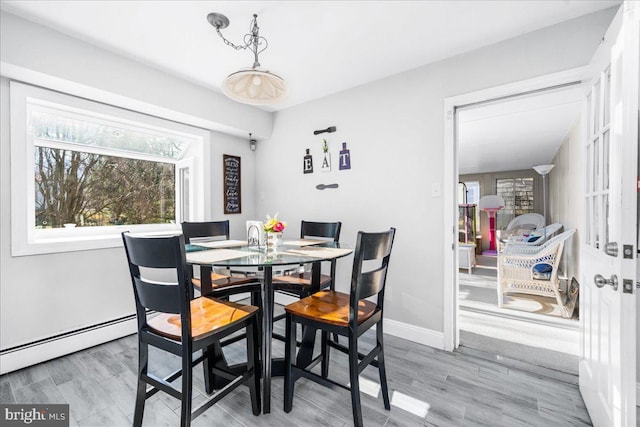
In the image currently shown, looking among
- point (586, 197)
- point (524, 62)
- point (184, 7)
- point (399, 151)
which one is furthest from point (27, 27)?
point (586, 197)

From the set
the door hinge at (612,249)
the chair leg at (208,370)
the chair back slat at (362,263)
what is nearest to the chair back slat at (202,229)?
the chair leg at (208,370)

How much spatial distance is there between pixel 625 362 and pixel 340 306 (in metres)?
1.27

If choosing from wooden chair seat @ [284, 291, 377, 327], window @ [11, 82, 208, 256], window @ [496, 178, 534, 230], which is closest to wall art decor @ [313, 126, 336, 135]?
window @ [11, 82, 208, 256]

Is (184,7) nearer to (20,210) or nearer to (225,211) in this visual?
(20,210)

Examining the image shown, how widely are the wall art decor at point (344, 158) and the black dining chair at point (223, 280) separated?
1.34 meters

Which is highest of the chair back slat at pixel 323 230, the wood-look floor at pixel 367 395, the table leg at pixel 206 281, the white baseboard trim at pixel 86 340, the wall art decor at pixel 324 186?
the wall art decor at pixel 324 186

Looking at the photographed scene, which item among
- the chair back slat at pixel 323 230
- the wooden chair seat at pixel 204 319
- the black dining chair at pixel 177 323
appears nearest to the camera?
the black dining chair at pixel 177 323

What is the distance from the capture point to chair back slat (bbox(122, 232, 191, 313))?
1279 mm

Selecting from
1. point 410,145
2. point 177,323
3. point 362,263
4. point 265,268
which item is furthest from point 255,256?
point 410,145

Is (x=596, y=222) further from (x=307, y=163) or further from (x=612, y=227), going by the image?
(x=307, y=163)

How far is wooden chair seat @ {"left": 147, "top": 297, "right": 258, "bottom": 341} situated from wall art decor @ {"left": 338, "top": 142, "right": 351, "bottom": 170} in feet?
6.15

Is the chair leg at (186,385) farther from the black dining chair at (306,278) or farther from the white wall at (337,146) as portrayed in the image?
the white wall at (337,146)

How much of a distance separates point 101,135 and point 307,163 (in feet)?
6.73

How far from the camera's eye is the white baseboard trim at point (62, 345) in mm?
2102
